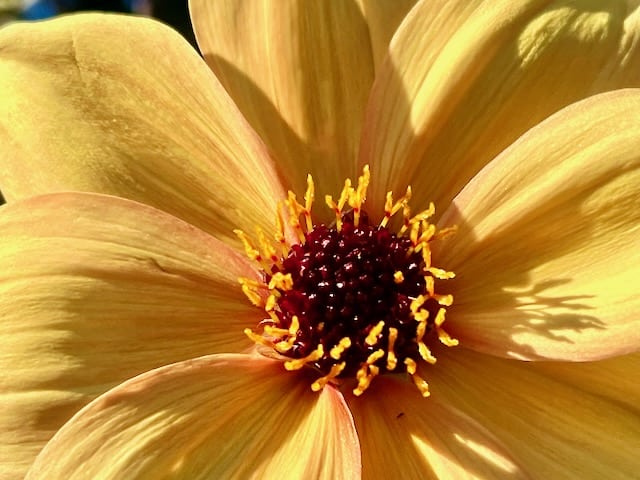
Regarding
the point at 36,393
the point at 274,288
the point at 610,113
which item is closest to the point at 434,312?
the point at 274,288

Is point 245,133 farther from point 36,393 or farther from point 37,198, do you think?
point 36,393

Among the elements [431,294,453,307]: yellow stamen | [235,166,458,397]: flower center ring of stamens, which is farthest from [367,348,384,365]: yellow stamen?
[431,294,453,307]: yellow stamen

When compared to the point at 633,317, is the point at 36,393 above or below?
above

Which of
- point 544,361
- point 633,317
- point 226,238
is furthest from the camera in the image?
point 226,238

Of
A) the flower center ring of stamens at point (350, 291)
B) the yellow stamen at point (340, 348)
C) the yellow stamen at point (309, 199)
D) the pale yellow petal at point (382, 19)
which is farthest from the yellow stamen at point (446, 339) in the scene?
the pale yellow petal at point (382, 19)

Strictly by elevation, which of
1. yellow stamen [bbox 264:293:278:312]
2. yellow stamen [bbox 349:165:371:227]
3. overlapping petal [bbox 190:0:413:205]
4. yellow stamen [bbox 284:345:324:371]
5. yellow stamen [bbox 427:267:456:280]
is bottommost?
yellow stamen [bbox 284:345:324:371]

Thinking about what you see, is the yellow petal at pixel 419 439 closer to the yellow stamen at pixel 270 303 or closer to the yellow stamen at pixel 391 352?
the yellow stamen at pixel 391 352

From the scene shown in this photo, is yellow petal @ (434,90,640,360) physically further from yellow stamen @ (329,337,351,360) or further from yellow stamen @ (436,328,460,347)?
yellow stamen @ (329,337,351,360)
